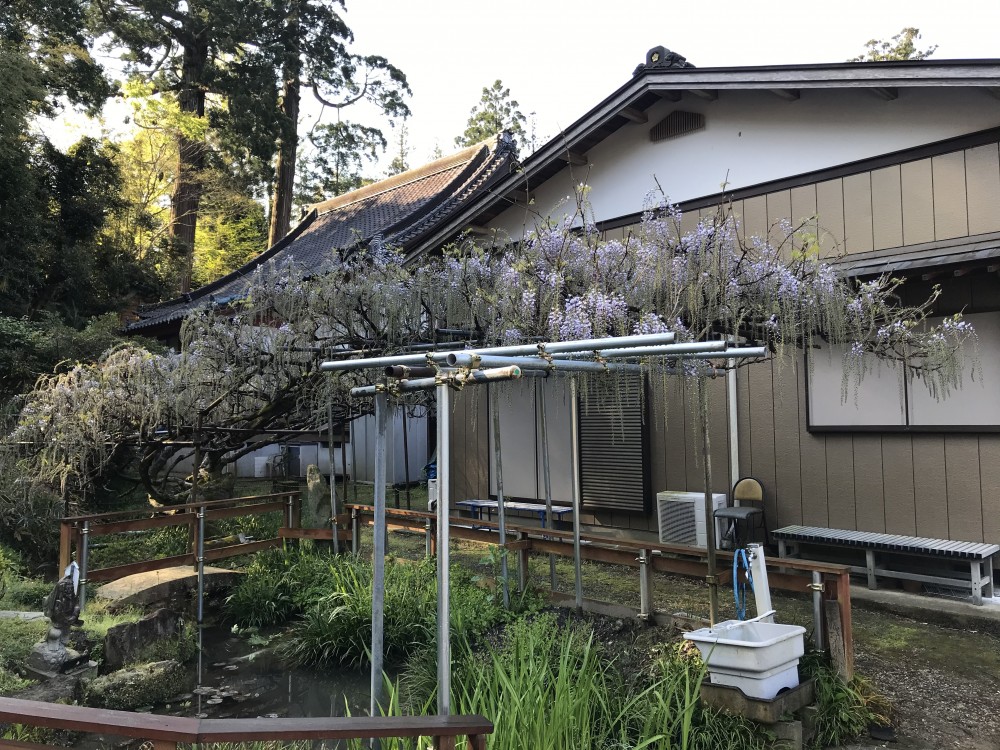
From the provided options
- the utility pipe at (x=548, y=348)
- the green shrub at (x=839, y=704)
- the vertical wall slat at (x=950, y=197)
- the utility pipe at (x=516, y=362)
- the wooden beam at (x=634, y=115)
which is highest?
the wooden beam at (x=634, y=115)

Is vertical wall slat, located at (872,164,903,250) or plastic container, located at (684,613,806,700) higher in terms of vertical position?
vertical wall slat, located at (872,164,903,250)

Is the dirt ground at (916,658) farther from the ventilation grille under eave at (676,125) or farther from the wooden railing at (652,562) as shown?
the ventilation grille under eave at (676,125)

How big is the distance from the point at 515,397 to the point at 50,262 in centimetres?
1009

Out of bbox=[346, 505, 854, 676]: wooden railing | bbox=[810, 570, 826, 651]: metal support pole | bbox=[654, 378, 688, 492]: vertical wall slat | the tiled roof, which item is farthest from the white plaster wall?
the tiled roof

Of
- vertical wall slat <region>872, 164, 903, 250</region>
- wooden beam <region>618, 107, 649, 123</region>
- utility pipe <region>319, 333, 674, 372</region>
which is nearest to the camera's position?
utility pipe <region>319, 333, 674, 372</region>

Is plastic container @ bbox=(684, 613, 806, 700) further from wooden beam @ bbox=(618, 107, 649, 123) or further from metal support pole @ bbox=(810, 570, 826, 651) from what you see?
wooden beam @ bbox=(618, 107, 649, 123)

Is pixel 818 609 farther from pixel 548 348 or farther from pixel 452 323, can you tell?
pixel 452 323

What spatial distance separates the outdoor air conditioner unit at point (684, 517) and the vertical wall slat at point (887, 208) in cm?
282

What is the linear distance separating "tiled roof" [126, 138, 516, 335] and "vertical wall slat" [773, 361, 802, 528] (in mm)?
7135

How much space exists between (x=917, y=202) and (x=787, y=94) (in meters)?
1.55

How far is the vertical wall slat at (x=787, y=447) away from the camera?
269 inches

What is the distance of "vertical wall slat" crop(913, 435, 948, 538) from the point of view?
6000 millimetres

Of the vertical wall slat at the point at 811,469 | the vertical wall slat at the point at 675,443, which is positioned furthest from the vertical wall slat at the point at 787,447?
the vertical wall slat at the point at 675,443

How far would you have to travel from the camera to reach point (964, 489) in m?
5.89
